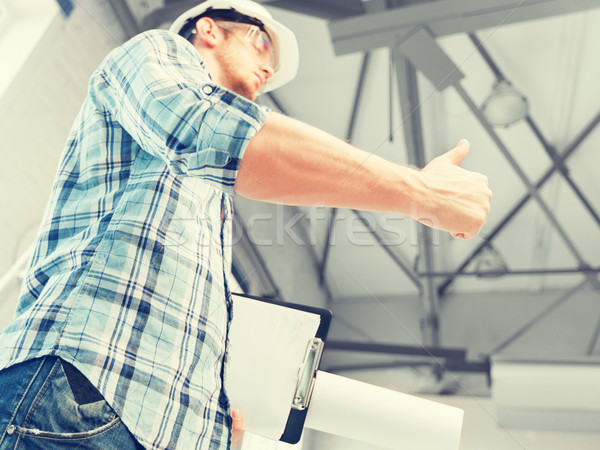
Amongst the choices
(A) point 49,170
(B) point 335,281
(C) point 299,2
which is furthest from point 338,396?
(B) point 335,281

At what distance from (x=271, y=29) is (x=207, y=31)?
18 centimetres

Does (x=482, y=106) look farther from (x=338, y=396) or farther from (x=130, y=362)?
(x=130, y=362)

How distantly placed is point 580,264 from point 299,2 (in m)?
3.34

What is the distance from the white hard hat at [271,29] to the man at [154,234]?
44 centimetres

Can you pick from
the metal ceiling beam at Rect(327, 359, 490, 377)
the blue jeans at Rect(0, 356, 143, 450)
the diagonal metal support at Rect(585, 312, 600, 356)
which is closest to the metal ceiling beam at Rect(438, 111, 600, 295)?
the metal ceiling beam at Rect(327, 359, 490, 377)

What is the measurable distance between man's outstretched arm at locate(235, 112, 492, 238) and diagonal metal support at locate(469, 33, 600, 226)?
2.49 metres

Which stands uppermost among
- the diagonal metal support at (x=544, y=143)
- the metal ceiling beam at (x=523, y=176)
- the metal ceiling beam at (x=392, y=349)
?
the diagonal metal support at (x=544, y=143)

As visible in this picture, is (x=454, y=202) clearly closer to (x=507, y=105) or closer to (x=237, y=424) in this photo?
(x=237, y=424)

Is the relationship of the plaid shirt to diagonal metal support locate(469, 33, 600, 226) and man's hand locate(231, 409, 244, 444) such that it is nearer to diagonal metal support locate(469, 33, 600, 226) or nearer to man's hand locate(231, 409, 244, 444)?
man's hand locate(231, 409, 244, 444)

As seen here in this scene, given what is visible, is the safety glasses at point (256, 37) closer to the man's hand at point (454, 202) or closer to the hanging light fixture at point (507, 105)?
the man's hand at point (454, 202)

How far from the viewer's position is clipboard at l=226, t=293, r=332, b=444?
1.00m

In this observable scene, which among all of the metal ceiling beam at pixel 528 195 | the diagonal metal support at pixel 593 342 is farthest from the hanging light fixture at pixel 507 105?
the diagonal metal support at pixel 593 342

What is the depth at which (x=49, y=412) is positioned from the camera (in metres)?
0.47

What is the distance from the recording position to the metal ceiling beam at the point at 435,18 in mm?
2107
